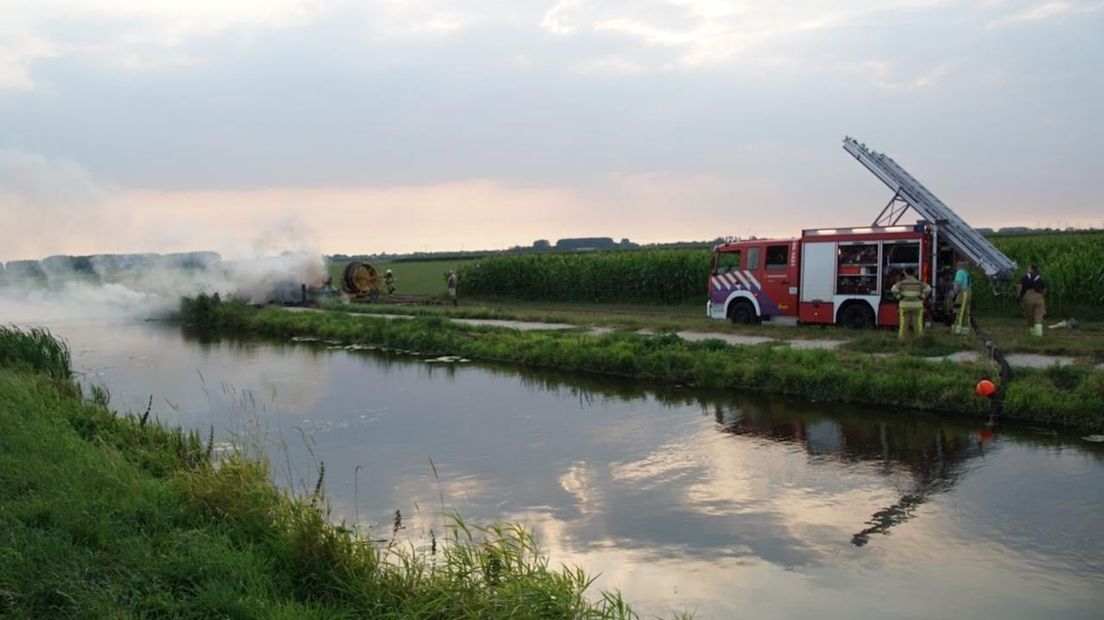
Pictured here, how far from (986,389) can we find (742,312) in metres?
10.3

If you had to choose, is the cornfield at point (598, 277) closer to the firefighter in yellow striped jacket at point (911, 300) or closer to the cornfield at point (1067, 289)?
the cornfield at point (1067, 289)

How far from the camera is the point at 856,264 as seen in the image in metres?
20.2

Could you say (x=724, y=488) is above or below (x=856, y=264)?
below

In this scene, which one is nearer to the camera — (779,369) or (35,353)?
(779,369)

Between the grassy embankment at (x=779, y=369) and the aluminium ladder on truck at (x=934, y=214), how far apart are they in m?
5.12

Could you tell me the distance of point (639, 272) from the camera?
3531cm

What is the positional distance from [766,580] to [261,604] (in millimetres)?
3710

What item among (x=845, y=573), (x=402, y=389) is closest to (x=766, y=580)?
(x=845, y=573)

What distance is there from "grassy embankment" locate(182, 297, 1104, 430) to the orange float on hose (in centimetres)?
12

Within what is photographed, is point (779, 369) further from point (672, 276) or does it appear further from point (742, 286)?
point (672, 276)

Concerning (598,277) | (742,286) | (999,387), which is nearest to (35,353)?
(742,286)

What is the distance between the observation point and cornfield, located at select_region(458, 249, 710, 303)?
3397 cm

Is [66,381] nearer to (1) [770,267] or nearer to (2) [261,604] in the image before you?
(2) [261,604]

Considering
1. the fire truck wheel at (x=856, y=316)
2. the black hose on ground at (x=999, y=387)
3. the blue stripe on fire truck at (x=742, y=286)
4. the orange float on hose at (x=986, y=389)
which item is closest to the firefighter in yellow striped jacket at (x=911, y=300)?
the fire truck wheel at (x=856, y=316)
